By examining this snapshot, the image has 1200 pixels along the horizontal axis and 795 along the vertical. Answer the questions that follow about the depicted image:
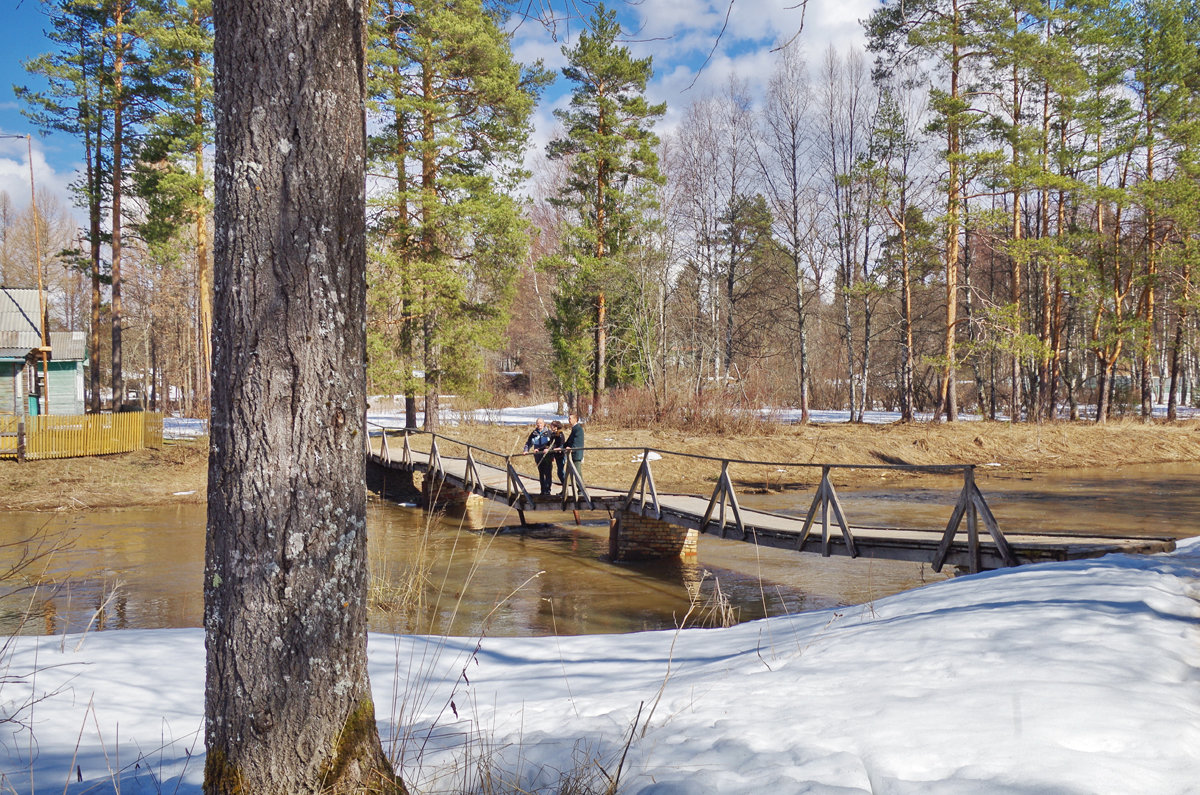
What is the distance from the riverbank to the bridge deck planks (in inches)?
304

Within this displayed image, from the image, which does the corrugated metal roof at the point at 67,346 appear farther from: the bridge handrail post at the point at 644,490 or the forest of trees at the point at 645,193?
the bridge handrail post at the point at 644,490

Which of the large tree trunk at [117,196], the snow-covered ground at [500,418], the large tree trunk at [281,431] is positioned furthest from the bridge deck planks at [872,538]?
the large tree trunk at [117,196]

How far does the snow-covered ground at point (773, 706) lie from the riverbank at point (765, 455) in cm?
1555

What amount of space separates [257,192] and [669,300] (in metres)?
33.9

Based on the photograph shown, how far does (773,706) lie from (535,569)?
29.2 feet

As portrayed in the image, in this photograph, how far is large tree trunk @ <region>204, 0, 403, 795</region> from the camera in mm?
2227

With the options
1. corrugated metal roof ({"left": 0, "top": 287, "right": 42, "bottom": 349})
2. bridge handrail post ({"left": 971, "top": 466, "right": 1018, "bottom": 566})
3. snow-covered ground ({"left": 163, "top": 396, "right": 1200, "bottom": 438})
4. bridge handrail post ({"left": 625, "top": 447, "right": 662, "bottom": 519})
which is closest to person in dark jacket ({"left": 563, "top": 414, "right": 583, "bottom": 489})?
bridge handrail post ({"left": 625, "top": 447, "right": 662, "bottom": 519})

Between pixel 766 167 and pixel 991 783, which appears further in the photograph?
pixel 766 167

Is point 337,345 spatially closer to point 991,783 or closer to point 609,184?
point 991,783

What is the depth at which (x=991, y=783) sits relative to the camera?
2.23m

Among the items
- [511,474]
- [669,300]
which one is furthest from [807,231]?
[511,474]

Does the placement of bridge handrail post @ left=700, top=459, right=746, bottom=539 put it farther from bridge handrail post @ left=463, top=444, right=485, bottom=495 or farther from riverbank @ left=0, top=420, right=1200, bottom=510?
riverbank @ left=0, top=420, right=1200, bottom=510

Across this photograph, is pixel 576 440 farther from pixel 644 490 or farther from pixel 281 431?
pixel 281 431

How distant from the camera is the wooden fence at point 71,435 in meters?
19.5
